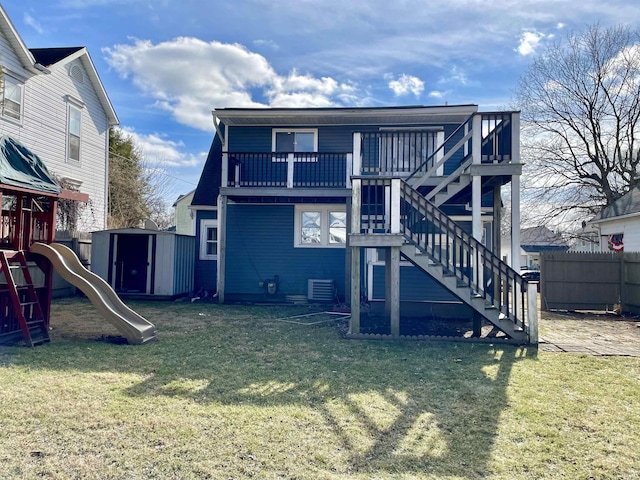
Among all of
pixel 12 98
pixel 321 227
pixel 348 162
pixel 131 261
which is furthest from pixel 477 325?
pixel 12 98

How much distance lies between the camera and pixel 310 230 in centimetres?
1177

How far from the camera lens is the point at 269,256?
463 inches

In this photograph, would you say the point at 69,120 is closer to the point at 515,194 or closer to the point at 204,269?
the point at 204,269

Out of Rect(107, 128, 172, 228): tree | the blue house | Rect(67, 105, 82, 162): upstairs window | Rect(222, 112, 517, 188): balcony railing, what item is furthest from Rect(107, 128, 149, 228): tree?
Rect(222, 112, 517, 188): balcony railing

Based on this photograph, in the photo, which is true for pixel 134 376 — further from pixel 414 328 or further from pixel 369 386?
pixel 414 328

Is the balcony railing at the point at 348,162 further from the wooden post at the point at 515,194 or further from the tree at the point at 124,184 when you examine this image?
the tree at the point at 124,184

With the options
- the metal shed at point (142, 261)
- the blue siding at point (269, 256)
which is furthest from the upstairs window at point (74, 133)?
the blue siding at point (269, 256)

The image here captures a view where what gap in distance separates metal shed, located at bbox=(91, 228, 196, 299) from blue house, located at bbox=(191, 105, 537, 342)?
117cm

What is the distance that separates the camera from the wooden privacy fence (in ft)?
34.9

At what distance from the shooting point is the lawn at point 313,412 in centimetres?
273

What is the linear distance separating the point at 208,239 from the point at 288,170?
4.00 m

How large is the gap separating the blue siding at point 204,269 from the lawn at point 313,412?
20.8ft

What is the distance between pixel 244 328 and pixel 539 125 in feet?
67.5

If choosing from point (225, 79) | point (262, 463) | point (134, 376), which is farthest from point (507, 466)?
point (225, 79)
